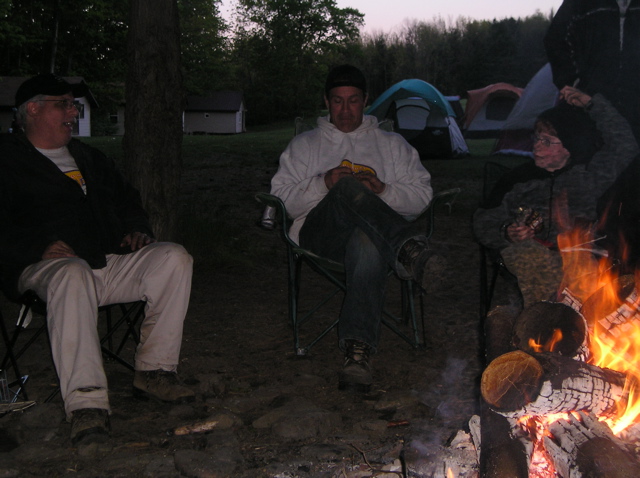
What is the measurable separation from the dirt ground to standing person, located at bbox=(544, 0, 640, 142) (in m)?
1.37

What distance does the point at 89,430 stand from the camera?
2205 millimetres

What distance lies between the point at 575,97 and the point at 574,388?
5.48 feet

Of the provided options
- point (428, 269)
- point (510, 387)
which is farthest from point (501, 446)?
point (428, 269)

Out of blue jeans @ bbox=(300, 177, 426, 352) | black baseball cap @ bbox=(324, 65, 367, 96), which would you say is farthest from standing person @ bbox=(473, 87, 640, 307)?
black baseball cap @ bbox=(324, 65, 367, 96)

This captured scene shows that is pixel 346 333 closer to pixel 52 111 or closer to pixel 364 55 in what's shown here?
pixel 52 111

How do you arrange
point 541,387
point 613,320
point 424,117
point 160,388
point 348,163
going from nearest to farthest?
point 541,387, point 613,320, point 160,388, point 348,163, point 424,117

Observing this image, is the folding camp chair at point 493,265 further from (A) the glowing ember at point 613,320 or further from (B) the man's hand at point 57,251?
(B) the man's hand at point 57,251

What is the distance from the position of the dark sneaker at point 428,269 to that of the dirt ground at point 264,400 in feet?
1.59

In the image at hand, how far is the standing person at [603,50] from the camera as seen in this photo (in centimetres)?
292

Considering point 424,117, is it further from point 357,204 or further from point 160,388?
point 160,388

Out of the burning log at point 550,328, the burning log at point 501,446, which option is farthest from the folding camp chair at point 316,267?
the burning log at point 501,446

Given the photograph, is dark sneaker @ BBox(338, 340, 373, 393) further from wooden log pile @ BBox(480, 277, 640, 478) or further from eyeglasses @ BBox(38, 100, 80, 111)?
eyeglasses @ BBox(38, 100, 80, 111)

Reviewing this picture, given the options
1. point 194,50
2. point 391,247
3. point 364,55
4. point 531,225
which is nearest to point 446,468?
point 391,247

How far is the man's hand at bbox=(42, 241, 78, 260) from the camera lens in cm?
252
